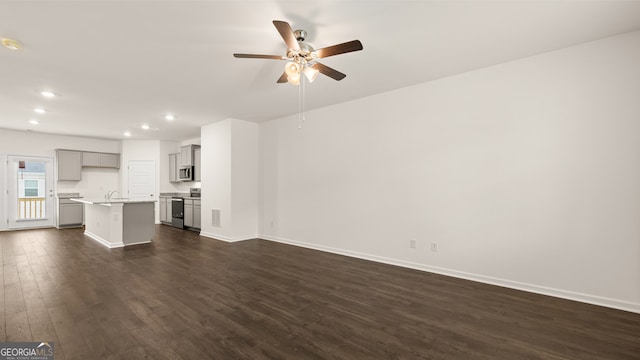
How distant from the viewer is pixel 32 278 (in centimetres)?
363

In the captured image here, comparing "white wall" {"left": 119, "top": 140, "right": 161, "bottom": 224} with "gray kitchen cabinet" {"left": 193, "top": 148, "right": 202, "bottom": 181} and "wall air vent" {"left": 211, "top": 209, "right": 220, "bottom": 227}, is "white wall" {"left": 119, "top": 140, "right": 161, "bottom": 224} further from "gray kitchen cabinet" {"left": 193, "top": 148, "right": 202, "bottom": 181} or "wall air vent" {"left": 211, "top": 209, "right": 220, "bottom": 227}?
"wall air vent" {"left": 211, "top": 209, "right": 220, "bottom": 227}

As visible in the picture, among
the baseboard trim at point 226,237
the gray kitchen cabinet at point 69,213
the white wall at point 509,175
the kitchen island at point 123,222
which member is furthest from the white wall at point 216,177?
the gray kitchen cabinet at point 69,213

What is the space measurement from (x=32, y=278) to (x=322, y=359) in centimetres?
415

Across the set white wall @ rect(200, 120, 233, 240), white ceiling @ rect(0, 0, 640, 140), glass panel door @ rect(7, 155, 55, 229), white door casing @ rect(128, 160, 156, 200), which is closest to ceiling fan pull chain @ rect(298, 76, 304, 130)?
white ceiling @ rect(0, 0, 640, 140)

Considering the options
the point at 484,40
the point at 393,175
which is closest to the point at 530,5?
the point at 484,40

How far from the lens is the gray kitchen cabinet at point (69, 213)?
7785 mm

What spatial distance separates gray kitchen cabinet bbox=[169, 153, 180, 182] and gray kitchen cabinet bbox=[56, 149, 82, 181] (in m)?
2.39

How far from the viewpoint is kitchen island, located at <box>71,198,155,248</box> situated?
5.47 meters

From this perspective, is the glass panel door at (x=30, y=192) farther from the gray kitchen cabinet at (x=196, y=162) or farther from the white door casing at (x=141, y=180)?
the gray kitchen cabinet at (x=196, y=162)

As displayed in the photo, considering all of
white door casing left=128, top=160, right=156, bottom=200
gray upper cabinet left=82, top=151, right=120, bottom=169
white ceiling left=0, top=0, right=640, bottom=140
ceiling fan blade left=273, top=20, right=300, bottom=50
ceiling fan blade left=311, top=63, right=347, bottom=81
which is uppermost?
white ceiling left=0, top=0, right=640, bottom=140

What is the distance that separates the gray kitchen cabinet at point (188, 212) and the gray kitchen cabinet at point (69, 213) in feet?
10.9

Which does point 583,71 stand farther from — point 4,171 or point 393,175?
point 4,171

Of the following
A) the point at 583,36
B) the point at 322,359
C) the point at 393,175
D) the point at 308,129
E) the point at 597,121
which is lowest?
the point at 322,359

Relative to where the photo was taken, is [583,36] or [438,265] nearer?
[583,36]
